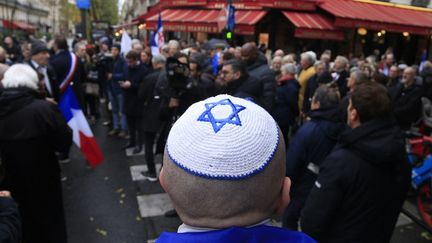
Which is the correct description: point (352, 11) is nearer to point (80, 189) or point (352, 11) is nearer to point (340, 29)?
point (340, 29)

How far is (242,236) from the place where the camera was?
34.7 inches

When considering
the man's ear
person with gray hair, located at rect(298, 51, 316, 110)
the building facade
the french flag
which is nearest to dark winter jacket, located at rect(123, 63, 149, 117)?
the french flag

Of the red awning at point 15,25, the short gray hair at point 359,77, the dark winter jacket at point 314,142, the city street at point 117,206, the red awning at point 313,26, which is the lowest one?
the city street at point 117,206

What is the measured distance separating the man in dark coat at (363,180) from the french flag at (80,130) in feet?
11.3

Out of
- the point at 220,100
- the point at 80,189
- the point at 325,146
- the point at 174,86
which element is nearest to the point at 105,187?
the point at 80,189

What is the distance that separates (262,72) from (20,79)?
3.33 metres

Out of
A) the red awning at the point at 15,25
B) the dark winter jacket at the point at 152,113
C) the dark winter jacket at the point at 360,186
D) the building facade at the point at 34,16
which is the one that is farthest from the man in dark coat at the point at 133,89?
the building facade at the point at 34,16

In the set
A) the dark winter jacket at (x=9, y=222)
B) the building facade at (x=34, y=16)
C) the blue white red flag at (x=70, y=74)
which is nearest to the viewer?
the dark winter jacket at (x=9, y=222)

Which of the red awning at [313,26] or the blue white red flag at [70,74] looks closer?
the blue white red flag at [70,74]

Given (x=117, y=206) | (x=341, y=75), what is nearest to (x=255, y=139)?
(x=117, y=206)

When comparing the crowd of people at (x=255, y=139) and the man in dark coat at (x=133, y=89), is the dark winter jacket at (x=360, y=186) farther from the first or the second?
the man in dark coat at (x=133, y=89)

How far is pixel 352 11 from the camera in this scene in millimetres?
15312

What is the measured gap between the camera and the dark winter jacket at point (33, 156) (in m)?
2.97

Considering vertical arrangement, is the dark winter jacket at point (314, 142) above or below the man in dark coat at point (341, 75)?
below
